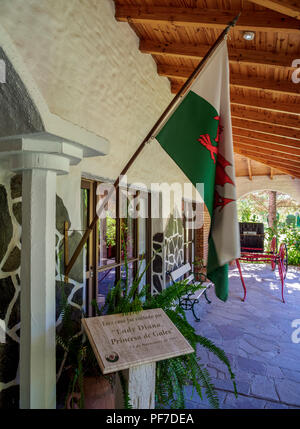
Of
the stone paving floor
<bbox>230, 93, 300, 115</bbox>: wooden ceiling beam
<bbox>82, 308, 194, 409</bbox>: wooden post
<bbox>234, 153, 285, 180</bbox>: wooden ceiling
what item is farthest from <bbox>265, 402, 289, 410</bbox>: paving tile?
<bbox>234, 153, 285, 180</bbox>: wooden ceiling

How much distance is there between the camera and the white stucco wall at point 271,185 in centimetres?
1027

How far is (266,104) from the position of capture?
4.04m

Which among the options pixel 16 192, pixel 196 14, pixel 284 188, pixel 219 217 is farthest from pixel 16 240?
pixel 284 188

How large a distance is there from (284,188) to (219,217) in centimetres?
980

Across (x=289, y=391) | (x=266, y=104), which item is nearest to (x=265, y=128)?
(x=266, y=104)

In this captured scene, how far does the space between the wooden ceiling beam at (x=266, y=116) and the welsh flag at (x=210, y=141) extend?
3065 millimetres

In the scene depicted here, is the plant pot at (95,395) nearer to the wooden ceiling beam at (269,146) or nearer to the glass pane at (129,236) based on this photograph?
the glass pane at (129,236)

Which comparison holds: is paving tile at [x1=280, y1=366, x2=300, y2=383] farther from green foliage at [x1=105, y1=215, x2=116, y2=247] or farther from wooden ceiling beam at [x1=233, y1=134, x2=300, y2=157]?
wooden ceiling beam at [x1=233, y1=134, x2=300, y2=157]

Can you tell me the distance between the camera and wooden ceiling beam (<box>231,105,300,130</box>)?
4.36 metres

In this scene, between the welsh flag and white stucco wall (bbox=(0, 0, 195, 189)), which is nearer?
the welsh flag

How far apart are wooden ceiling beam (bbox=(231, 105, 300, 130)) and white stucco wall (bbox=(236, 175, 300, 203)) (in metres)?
6.39

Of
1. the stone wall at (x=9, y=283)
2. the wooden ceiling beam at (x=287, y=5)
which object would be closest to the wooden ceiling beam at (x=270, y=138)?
the wooden ceiling beam at (x=287, y=5)

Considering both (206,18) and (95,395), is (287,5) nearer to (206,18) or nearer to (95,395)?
(206,18)

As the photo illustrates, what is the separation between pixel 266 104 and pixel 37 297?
3.95 meters
